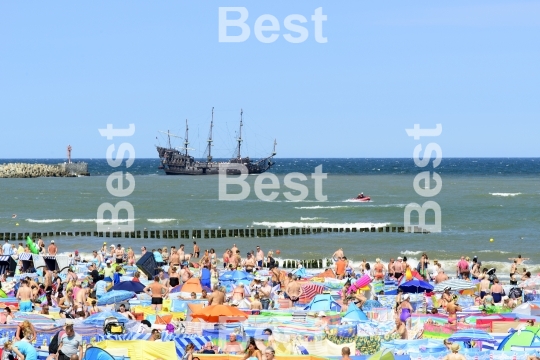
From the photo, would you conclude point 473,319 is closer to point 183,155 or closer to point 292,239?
point 292,239

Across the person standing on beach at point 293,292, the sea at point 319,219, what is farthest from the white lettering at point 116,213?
the person standing on beach at point 293,292

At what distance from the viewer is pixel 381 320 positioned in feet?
58.9

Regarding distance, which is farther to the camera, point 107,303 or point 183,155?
point 183,155

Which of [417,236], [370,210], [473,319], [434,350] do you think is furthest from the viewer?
[370,210]

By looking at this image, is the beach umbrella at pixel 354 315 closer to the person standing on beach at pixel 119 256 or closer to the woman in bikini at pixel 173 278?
the woman in bikini at pixel 173 278

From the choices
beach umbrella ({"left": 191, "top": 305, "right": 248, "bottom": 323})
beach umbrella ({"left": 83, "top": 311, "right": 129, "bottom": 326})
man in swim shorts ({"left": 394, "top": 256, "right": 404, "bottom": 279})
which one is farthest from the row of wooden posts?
beach umbrella ({"left": 83, "top": 311, "right": 129, "bottom": 326})

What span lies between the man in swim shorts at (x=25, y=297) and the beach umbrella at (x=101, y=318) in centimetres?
269

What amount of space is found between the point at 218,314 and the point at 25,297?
16.7 ft

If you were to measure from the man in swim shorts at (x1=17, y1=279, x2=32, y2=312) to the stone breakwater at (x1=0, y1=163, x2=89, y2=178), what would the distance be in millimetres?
121806

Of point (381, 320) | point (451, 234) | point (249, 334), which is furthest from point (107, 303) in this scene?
point (451, 234)

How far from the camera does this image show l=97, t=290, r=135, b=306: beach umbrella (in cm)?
1895

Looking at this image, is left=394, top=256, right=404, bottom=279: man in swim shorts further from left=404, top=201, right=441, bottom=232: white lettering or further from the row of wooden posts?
left=404, top=201, right=441, bottom=232: white lettering

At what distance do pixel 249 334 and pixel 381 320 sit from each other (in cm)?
395

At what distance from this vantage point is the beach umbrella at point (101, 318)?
15.8 m
